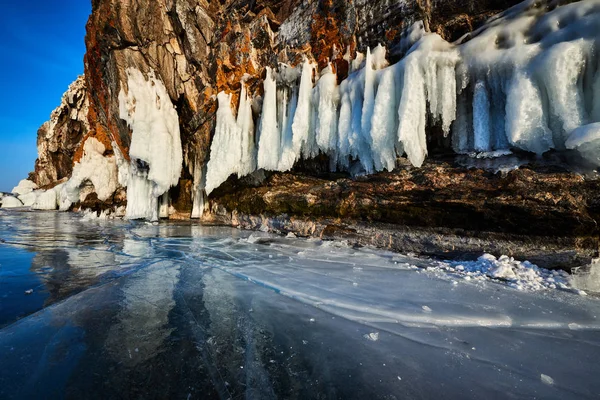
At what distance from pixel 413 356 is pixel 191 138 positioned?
1229 centimetres

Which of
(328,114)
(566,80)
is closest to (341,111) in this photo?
(328,114)

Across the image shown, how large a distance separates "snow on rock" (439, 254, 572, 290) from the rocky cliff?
0.38 meters

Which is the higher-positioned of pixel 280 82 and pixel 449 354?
pixel 280 82

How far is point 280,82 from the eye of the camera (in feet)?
24.6

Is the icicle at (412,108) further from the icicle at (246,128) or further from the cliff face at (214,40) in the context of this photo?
the icicle at (246,128)

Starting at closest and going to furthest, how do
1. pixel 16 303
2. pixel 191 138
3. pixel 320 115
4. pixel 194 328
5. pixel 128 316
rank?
pixel 194 328 < pixel 128 316 < pixel 16 303 < pixel 320 115 < pixel 191 138

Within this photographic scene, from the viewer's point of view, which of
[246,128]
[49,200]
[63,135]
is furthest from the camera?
[63,135]

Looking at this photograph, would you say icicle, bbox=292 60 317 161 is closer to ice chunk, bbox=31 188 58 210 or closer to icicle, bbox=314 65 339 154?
icicle, bbox=314 65 339 154

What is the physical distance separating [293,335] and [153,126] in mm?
11899

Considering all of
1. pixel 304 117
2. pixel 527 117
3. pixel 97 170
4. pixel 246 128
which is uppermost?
pixel 97 170

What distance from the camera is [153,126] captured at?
427 inches

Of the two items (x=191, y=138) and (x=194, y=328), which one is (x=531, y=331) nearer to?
(x=194, y=328)

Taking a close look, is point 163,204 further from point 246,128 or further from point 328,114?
point 328,114

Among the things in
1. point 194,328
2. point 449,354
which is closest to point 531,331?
point 449,354
